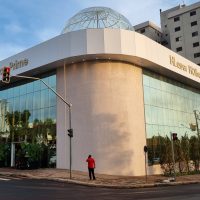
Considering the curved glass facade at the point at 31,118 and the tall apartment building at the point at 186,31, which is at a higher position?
the tall apartment building at the point at 186,31

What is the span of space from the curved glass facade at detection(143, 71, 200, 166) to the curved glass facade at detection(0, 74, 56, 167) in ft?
29.1

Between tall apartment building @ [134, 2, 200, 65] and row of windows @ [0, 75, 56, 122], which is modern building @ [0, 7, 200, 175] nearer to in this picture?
row of windows @ [0, 75, 56, 122]

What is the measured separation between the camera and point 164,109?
33.9m

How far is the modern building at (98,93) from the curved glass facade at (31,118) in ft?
0.32

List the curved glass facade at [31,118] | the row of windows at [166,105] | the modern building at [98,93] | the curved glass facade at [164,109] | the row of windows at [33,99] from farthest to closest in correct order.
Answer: the row of windows at [166,105] < the curved glass facade at [164,109] < the row of windows at [33,99] < the curved glass facade at [31,118] < the modern building at [98,93]

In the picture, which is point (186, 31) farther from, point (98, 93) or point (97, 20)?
point (98, 93)

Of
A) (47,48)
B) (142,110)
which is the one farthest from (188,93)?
(47,48)

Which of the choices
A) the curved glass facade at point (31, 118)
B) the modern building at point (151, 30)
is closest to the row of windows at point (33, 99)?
the curved glass facade at point (31, 118)

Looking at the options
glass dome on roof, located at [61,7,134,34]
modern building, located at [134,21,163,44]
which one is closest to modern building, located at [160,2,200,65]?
modern building, located at [134,21,163,44]

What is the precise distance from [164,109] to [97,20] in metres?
11.2

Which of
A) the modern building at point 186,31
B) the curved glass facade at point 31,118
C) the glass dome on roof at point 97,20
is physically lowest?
the curved glass facade at point 31,118

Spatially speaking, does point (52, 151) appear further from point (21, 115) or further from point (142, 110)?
point (142, 110)

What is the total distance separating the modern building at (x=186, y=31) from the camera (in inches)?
3022

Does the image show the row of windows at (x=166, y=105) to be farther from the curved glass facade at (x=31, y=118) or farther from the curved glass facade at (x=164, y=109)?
the curved glass facade at (x=31, y=118)
